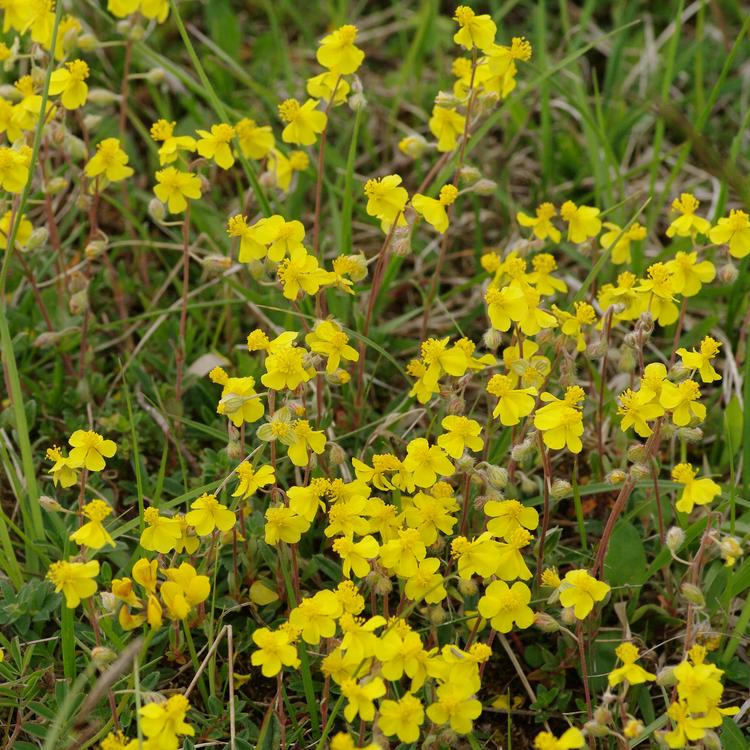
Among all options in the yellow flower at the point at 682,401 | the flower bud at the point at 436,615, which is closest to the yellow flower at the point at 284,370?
the flower bud at the point at 436,615

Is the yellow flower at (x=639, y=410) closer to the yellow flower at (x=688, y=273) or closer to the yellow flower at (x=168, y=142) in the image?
the yellow flower at (x=688, y=273)

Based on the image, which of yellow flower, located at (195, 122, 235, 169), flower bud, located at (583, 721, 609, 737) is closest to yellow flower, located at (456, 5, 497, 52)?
yellow flower, located at (195, 122, 235, 169)

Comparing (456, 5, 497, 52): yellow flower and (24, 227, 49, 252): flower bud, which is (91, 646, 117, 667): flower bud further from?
(456, 5, 497, 52): yellow flower

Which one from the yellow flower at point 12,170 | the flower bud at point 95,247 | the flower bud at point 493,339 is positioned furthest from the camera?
the flower bud at point 95,247

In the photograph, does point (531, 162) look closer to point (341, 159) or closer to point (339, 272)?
point (341, 159)

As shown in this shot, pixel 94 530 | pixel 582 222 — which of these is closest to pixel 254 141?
pixel 582 222
